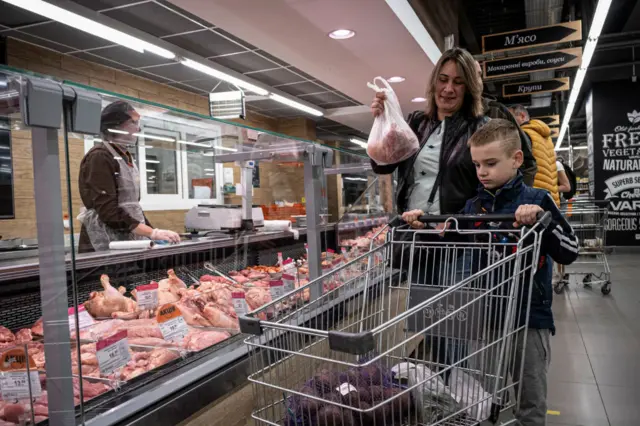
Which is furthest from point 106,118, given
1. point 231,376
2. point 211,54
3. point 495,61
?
point 495,61

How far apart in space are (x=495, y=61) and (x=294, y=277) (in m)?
6.64

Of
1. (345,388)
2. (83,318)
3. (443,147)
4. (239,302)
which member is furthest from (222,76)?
(345,388)

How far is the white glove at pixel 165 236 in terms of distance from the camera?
2.78 metres

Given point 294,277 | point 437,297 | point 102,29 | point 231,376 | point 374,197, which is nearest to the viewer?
point 437,297

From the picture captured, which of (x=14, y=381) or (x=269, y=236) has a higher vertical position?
(x=269, y=236)

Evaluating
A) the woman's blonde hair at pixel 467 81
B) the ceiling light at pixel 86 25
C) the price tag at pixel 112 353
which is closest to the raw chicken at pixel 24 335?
the price tag at pixel 112 353

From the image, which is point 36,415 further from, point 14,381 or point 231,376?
point 231,376

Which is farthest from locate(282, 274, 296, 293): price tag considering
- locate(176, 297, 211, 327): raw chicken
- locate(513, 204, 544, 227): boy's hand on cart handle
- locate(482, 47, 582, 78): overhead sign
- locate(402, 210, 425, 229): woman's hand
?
locate(482, 47, 582, 78): overhead sign

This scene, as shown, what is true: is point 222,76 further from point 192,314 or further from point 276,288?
point 192,314

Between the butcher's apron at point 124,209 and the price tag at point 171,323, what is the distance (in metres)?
0.55

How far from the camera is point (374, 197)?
4.70 meters

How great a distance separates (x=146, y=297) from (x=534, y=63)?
7256 millimetres

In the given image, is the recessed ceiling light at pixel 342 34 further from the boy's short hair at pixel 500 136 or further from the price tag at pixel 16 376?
the price tag at pixel 16 376

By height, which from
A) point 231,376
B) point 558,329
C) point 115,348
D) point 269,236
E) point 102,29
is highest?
point 102,29
